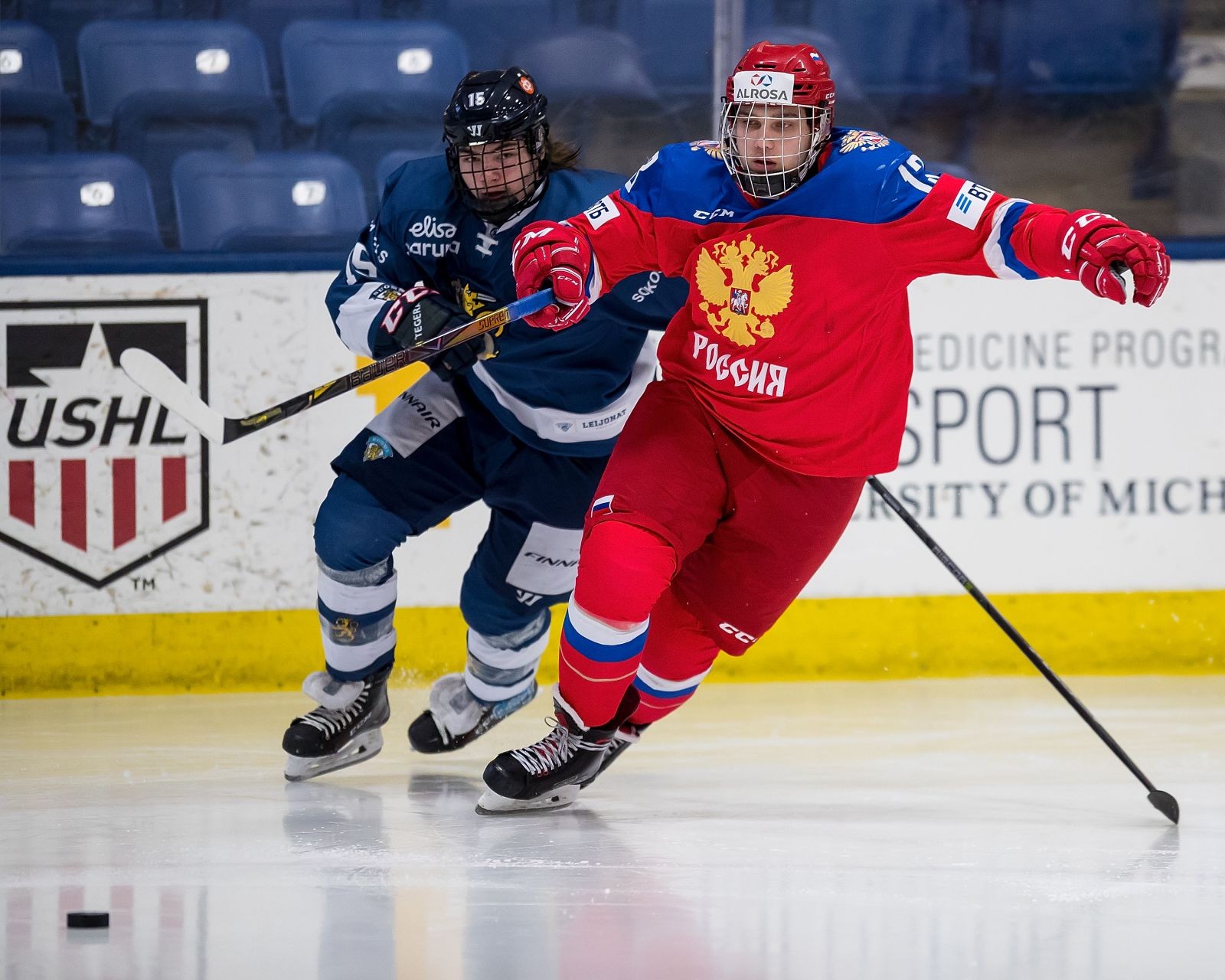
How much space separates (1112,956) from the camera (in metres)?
1.81

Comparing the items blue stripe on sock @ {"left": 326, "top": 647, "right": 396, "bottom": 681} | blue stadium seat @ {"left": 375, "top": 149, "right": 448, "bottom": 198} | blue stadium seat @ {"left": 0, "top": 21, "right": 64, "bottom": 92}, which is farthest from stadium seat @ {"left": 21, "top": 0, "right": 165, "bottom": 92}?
blue stripe on sock @ {"left": 326, "top": 647, "right": 396, "bottom": 681}

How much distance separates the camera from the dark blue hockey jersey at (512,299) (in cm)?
286

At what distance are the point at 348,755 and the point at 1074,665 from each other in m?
2.13

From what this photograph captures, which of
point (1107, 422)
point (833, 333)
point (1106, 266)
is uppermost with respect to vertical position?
point (1106, 266)

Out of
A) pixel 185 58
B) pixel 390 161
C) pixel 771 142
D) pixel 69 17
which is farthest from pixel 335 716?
pixel 69 17

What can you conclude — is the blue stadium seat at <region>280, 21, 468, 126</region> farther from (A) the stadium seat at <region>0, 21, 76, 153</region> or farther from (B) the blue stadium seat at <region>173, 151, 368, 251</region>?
(A) the stadium seat at <region>0, 21, 76, 153</region>

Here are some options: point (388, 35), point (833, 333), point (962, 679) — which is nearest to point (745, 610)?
point (833, 333)

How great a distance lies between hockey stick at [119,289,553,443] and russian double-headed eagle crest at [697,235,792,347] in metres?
0.26

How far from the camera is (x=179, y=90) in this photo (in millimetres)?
4348

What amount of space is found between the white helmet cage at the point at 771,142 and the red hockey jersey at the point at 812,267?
3 cm

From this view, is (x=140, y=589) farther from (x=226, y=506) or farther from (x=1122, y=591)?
(x=1122, y=591)

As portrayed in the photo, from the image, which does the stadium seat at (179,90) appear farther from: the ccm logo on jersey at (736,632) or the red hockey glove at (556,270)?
the ccm logo on jersey at (736,632)

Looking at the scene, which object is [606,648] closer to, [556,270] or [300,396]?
[556,270]

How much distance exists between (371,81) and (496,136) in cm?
182
